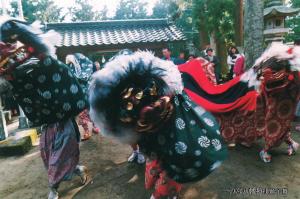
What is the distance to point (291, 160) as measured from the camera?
161 inches

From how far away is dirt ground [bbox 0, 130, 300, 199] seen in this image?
3.48 metres

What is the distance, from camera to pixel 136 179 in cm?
397

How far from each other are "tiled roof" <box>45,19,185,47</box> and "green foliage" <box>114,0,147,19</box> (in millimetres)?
20080

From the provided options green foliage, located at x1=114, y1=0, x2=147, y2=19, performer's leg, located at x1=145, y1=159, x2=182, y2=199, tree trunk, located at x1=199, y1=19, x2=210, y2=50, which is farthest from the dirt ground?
green foliage, located at x1=114, y1=0, x2=147, y2=19

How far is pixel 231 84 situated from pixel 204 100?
0.52 m

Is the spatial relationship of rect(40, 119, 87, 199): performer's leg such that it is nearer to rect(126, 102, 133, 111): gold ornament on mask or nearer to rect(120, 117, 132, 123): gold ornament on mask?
rect(120, 117, 132, 123): gold ornament on mask

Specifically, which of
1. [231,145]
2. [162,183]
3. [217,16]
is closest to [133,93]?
[162,183]

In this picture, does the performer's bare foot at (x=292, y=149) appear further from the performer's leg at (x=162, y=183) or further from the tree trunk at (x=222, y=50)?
the tree trunk at (x=222, y=50)

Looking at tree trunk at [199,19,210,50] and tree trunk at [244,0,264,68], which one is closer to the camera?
tree trunk at [244,0,264,68]

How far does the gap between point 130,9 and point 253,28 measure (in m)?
27.0

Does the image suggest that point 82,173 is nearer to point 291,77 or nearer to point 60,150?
point 60,150

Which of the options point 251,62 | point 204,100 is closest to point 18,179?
point 204,100

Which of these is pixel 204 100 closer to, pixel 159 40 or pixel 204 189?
pixel 204 189

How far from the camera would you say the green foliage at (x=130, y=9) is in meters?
31.2
